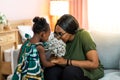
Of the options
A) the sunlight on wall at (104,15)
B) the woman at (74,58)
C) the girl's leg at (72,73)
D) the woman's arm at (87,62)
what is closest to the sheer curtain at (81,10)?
the sunlight on wall at (104,15)

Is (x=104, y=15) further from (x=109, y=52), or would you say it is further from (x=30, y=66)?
(x=30, y=66)

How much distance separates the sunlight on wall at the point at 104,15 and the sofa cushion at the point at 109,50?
1.79 m

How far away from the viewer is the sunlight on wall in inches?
154

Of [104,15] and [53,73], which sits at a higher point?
[104,15]

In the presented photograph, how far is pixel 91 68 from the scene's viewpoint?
1795mm

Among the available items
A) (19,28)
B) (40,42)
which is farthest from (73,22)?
(19,28)

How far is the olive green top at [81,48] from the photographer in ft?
5.98

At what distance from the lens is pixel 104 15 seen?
4.02m

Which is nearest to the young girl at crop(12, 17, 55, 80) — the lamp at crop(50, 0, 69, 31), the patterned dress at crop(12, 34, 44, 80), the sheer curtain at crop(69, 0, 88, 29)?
the patterned dress at crop(12, 34, 44, 80)

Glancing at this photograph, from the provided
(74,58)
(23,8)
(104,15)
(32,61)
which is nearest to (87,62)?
(74,58)

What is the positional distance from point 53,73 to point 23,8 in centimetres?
219

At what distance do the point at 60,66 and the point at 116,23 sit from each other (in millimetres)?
2402

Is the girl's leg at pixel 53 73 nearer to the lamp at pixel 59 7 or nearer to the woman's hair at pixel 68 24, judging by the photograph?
the woman's hair at pixel 68 24

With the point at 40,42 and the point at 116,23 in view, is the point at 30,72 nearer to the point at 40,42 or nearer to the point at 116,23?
the point at 40,42
